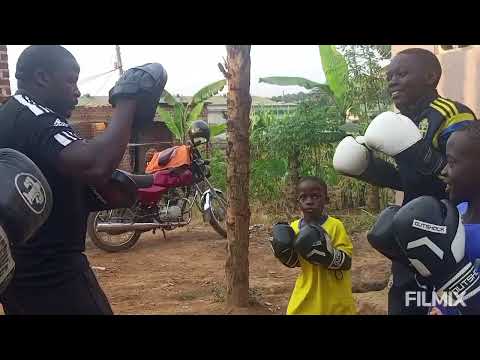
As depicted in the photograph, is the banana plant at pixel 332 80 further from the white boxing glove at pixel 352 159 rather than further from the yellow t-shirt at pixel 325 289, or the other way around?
the yellow t-shirt at pixel 325 289

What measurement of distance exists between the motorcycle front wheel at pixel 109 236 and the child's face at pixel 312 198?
364 centimetres

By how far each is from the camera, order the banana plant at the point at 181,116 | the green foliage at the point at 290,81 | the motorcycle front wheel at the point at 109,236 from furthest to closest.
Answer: the banana plant at the point at 181,116 < the green foliage at the point at 290,81 < the motorcycle front wheel at the point at 109,236

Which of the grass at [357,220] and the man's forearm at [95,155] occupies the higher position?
the man's forearm at [95,155]

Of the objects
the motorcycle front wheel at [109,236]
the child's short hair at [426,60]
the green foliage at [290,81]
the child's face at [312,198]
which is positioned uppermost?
the green foliage at [290,81]

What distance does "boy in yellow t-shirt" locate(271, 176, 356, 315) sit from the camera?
216 centimetres

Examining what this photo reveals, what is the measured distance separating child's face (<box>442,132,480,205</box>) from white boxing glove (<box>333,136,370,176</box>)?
2.19 feet

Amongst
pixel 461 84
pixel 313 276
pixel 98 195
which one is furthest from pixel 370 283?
pixel 98 195

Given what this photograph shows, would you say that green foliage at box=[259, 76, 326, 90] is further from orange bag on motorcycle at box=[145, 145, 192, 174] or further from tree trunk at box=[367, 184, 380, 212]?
orange bag on motorcycle at box=[145, 145, 192, 174]

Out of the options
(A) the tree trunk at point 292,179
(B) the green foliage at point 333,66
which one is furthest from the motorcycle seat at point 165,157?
(B) the green foliage at point 333,66

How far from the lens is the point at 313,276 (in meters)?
2.30

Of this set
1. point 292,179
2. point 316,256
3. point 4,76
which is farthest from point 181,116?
point 316,256

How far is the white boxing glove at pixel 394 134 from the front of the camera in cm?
196

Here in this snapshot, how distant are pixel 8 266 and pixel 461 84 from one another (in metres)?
3.50

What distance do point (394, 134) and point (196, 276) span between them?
3404 millimetres
